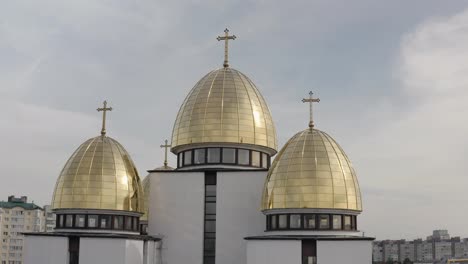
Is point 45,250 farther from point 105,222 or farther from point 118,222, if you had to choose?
point 118,222

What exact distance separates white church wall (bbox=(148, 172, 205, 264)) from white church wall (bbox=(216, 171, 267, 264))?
1069mm

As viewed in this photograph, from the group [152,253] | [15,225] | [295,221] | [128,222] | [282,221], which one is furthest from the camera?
[15,225]

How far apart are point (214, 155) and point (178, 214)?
3924mm

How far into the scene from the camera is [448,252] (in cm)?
14762

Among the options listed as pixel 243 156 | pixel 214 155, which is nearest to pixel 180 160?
pixel 214 155

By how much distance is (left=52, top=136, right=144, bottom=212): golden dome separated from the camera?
30.7 metres

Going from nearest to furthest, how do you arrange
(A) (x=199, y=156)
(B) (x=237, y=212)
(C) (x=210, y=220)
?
(B) (x=237, y=212) → (C) (x=210, y=220) → (A) (x=199, y=156)

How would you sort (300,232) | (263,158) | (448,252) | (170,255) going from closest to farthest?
1. (300,232)
2. (170,255)
3. (263,158)
4. (448,252)

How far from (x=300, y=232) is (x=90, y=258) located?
34.4 feet

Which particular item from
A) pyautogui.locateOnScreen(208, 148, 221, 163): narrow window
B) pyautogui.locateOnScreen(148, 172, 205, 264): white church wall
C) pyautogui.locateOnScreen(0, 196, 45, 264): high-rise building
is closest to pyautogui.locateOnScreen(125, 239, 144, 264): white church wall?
pyautogui.locateOnScreen(148, 172, 205, 264): white church wall

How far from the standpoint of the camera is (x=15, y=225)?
9506cm

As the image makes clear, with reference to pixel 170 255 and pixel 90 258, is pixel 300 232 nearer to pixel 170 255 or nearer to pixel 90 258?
pixel 170 255

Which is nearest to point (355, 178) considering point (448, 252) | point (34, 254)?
point (34, 254)

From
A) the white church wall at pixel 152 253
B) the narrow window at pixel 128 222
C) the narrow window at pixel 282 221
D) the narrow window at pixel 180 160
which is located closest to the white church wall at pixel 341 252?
the narrow window at pixel 282 221
